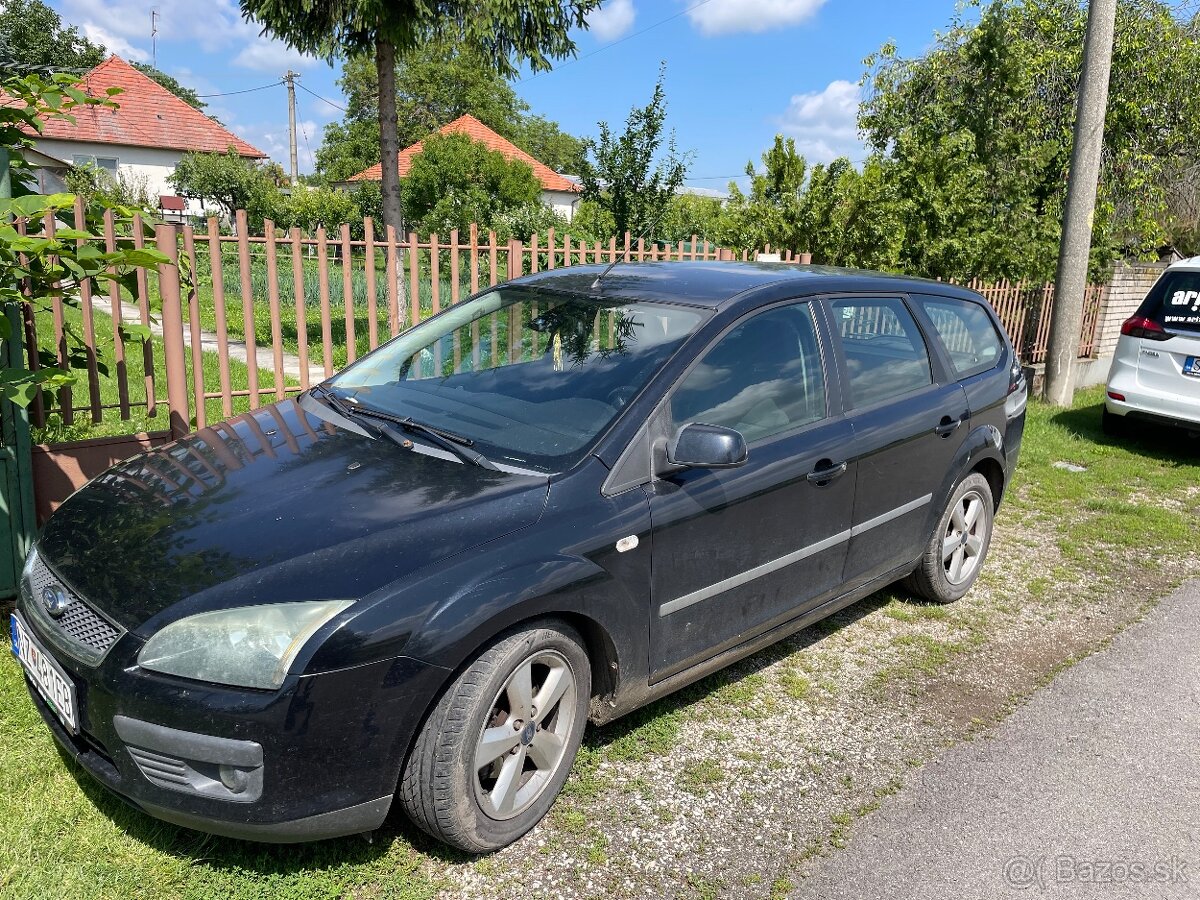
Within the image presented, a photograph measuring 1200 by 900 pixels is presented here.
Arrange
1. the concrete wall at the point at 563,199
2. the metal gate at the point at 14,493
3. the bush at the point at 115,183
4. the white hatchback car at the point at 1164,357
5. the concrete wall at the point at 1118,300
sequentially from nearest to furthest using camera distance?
the metal gate at the point at 14,493 < the white hatchback car at the point at 1164,357 < the concrete wall at the point at 1118,300 < the bush at the point at 115,183 < the concrete wall at the point at 563,199

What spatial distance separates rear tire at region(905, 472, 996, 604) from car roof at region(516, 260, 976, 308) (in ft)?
3.86

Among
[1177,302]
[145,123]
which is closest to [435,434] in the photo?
[1177,302]

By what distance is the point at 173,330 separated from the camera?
4.98 m

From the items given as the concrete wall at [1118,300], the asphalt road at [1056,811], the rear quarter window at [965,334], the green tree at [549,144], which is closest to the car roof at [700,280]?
the rear quarter window at [965,334]

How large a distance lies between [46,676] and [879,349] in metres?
3.46

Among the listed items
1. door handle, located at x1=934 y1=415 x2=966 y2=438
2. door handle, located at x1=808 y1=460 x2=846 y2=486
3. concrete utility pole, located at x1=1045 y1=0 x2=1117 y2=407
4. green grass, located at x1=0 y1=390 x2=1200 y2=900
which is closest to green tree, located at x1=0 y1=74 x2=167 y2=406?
green grass, located at x1=0 y1=390 x2=1200 y2=900

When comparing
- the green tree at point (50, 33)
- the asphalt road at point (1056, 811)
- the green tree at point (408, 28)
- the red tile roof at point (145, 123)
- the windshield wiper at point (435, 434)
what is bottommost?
the asphalt road at point (1056, 811)

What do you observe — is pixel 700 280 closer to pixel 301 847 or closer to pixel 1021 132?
pixel 301 847

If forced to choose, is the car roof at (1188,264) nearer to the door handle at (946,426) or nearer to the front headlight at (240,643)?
the door handle at (946,426)

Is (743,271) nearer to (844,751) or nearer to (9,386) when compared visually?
(844,751)

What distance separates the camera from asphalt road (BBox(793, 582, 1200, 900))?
9.04 feet

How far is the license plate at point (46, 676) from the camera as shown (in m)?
2.46

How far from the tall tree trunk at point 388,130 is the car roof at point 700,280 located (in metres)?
7.85

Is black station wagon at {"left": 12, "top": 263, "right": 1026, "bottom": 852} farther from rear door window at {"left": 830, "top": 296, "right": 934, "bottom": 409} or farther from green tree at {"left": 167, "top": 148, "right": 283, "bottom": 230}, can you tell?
green tree at {"left": 167, "top": 148, "right": 283, "bottom": 230}
